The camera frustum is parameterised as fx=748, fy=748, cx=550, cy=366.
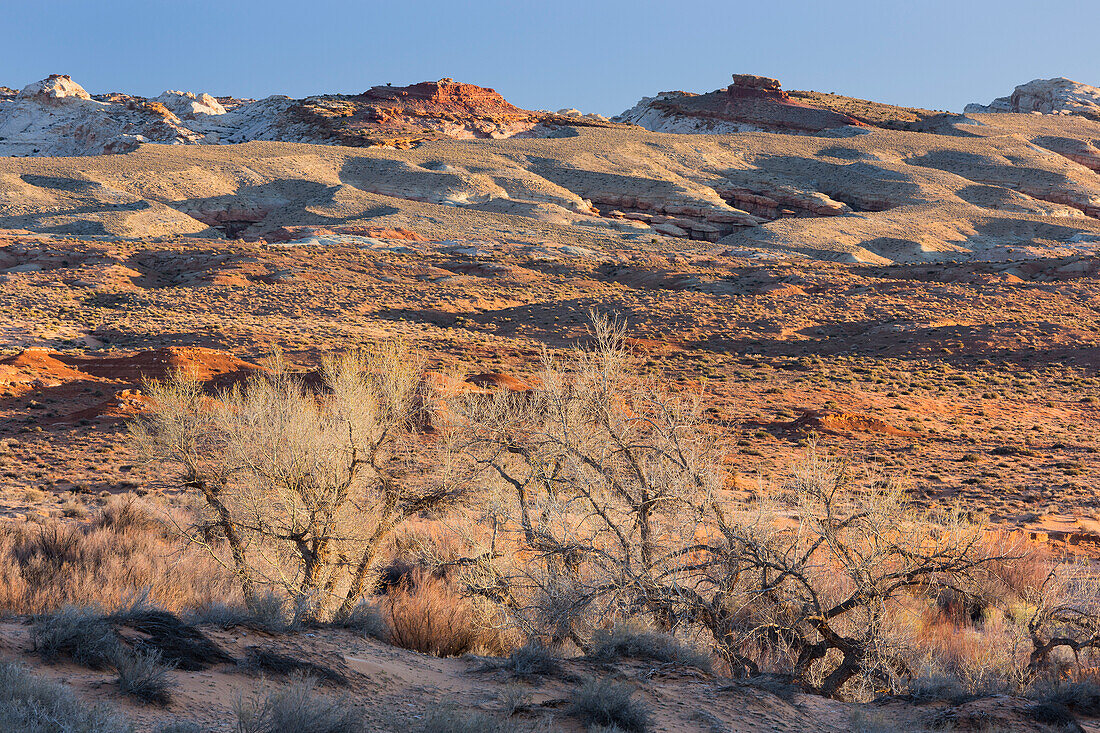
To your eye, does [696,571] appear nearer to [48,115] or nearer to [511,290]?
[511,290]

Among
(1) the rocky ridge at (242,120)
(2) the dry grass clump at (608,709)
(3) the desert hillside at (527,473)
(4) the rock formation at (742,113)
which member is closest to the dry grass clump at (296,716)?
(3) the desert hillside at (527,473)

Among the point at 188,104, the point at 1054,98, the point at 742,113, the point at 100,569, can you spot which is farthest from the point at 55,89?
the point at 1054,98

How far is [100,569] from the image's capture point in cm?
820

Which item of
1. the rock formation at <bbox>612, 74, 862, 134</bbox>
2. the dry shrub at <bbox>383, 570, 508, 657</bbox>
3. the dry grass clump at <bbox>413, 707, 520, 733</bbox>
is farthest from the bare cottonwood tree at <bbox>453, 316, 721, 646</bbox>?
the rock formation at <bbox>612, 74, 862, 134</bbox>

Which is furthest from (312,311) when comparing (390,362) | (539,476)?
(539,476)

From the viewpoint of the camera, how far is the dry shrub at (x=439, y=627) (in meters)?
6.80

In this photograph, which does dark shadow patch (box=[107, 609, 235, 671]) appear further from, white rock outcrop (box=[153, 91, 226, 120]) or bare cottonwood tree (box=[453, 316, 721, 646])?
white rock outcrop (box=[153, 91, 226, 120])

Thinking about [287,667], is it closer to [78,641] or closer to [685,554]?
[78,641]

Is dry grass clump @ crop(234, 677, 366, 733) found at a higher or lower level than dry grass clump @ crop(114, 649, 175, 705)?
higher

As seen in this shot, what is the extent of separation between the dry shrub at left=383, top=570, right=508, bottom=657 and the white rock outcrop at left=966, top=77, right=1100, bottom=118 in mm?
155583

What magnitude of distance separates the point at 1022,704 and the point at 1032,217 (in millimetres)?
83801

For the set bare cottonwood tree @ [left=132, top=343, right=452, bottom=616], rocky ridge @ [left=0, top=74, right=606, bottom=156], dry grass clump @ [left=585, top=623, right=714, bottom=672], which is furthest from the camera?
rocky ridge @ [left=0, top=74, right=606, bottom=156]

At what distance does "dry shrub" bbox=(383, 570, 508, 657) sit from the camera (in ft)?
22.3

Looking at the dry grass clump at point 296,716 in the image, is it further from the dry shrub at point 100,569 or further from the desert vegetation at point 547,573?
the dry shrub at point 100,569
